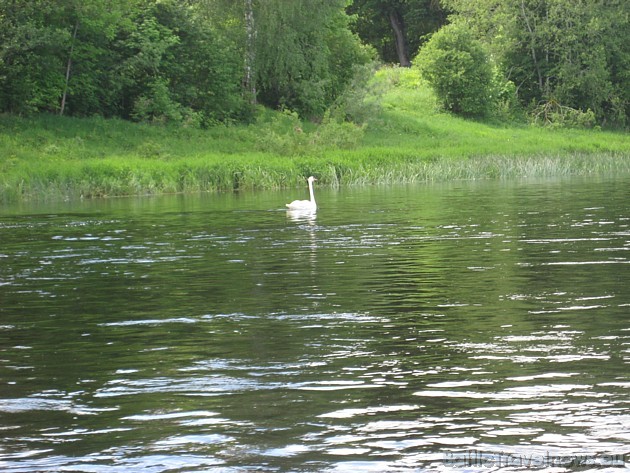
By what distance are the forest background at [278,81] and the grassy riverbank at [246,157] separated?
13 centimetres

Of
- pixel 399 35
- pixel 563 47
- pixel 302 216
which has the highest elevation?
pixel 399 35

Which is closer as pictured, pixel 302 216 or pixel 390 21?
pixel 302 216

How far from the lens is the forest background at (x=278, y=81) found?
4653 cm

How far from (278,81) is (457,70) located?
47.7 feet

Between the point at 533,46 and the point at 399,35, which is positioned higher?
the point at 399,35

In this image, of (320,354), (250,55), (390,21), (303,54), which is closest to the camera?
(320,354)

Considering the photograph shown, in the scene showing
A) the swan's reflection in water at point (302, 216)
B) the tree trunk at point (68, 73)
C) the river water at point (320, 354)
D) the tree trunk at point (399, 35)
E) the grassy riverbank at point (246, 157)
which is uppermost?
the tree trunk at point (399, 35)

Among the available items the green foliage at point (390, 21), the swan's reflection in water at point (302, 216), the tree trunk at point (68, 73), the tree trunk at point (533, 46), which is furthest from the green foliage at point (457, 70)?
the swan's reflection in water at point (302, 216)

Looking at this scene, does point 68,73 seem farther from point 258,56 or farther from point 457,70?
point 457,70

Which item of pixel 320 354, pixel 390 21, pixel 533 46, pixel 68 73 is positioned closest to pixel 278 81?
pixel 68 73

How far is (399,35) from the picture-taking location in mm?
99125

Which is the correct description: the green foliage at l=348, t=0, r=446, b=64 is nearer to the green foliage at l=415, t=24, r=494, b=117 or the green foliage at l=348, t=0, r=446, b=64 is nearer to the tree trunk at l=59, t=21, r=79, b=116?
the green foliage at l=415, t=24, r=494, b=117

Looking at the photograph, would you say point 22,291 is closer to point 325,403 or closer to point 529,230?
point 325,403

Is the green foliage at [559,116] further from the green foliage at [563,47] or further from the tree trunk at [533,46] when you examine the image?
the tree trunk at [533,46]
